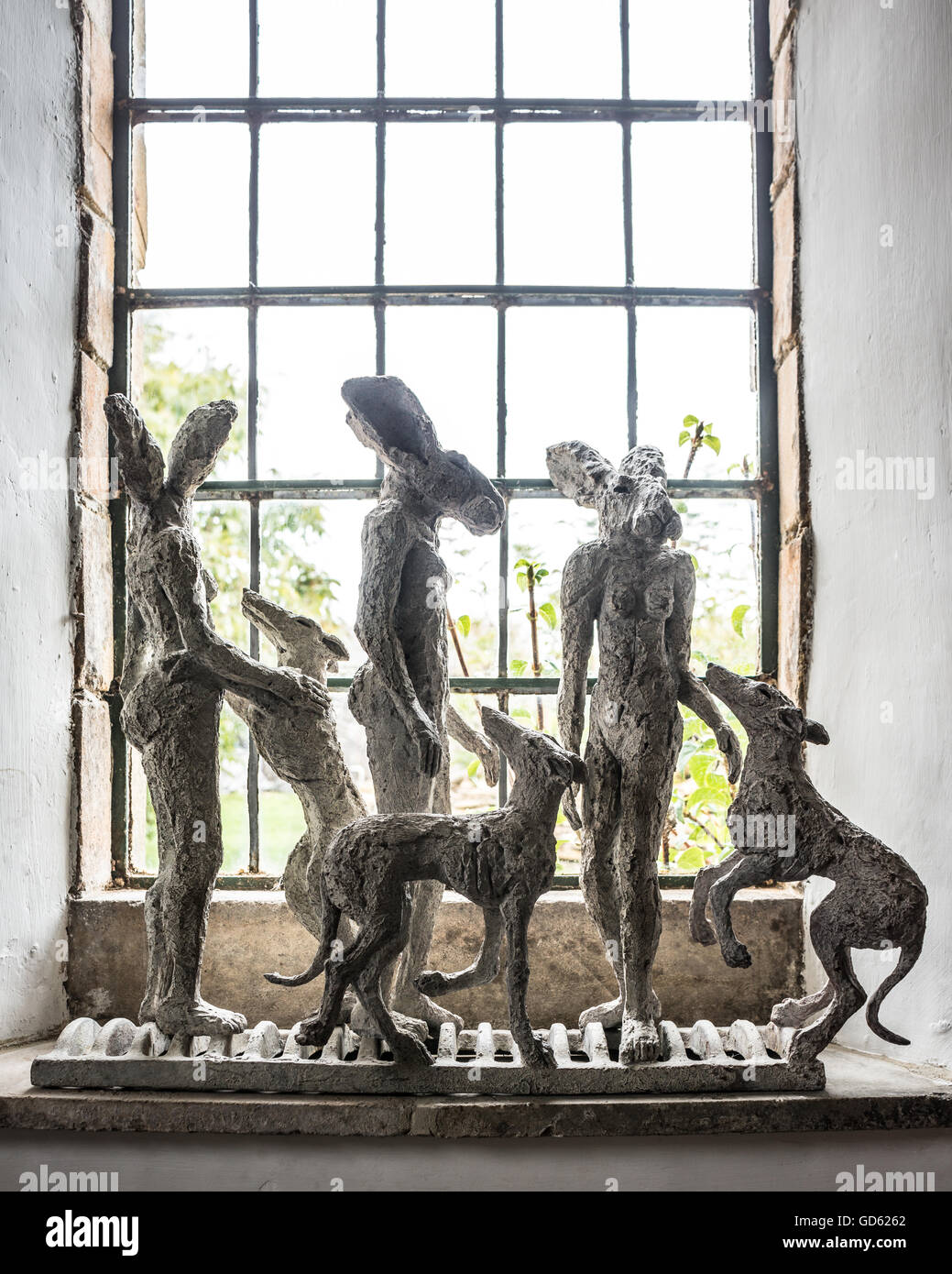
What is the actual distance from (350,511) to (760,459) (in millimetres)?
1440

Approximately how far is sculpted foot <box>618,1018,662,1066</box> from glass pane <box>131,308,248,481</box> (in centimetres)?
228

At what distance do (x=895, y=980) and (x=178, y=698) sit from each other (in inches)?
72.1

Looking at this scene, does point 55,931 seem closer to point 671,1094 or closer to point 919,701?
point 671,1094

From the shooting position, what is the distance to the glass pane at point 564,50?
3.80 m

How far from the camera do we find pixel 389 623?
8.77ft

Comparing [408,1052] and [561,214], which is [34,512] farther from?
[561,214]

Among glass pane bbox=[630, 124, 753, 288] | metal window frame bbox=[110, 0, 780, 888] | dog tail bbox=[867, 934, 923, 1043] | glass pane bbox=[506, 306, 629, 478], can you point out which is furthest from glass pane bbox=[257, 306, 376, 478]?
dog tail bbox=[867, 934, 923, 1043]

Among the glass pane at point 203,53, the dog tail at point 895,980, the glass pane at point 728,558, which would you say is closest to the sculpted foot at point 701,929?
the dog tail at point 895,980

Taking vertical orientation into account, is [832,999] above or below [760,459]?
below

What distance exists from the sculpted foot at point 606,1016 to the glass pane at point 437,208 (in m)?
2.46

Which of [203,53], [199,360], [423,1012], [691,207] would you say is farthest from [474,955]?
[203,53]
